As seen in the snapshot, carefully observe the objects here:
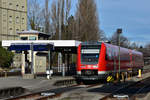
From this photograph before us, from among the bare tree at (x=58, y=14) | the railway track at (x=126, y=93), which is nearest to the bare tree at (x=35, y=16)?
the bare tree at (x=58, y=14)

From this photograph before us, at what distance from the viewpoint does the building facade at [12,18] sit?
8137 cm

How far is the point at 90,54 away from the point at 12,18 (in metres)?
63.1

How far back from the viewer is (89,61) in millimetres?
24828

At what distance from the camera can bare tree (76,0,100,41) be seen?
58750mm

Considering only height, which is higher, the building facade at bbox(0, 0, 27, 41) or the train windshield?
the building facade at bbox(0, 0, 27, 41)

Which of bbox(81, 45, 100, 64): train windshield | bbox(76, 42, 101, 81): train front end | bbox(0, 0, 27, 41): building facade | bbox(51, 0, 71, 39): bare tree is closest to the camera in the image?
bbox(76, 42, 101, 81): train front end

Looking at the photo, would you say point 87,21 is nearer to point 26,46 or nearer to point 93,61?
point 26,46

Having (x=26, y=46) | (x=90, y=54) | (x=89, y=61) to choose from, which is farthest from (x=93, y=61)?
(x=26, y=46)

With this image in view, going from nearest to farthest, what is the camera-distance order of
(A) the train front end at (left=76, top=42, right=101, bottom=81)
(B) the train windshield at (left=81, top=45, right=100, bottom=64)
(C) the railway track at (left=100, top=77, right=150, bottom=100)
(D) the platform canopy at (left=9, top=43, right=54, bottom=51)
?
(C) the railway track at (left=100, top=77, right=150, bottom=100)
(A) the train front end at (left=76, top=42, right=101, bottom=81)
(B) the train windshield at (left=81, top=45, right=100, bottom=64)
(D) the platform canopy at (left=9, top=43, right=54, bottom=51)

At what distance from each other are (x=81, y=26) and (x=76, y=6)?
530 cm

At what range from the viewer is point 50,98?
15.6 m

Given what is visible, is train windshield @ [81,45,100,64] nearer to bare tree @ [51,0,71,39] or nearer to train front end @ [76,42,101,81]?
Answer: train front end @ [76,42,101,81]

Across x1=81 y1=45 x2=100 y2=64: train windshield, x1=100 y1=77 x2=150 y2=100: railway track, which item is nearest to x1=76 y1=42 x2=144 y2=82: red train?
x1=81 y1=45 x2=100 y2=64: train windshield

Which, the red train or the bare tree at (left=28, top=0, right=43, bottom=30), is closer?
the red train
